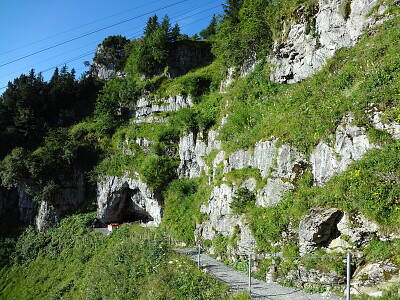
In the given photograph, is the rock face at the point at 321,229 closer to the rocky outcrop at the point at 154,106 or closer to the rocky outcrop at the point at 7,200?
the rocky outcrop at the point at 154,106

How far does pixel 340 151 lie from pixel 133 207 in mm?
21131

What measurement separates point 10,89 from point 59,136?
15.8 metres

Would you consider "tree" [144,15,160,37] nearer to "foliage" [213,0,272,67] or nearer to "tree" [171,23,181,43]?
"tree" [171,23,181,43]

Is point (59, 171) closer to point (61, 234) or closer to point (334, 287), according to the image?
point (61, 234)

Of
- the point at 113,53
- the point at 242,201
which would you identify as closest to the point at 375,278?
the point at 242,201

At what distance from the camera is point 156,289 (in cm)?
1026

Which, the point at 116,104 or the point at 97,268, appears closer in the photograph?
the point at 97,268

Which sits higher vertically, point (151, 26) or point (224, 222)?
point (151, 26)

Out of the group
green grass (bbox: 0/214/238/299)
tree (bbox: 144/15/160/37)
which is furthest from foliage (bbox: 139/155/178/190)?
tree (bbox: 144/15/160/37)

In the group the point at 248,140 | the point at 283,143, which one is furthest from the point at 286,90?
the point at 283,143

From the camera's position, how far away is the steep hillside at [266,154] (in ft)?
28.7

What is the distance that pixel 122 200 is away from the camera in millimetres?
25469

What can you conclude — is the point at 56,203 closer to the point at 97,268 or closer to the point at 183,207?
the point at 97,268

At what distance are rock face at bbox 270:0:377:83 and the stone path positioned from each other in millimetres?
13407
